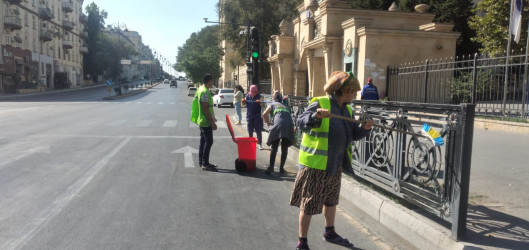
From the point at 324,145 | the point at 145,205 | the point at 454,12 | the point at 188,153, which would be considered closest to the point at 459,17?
the point at 454,12

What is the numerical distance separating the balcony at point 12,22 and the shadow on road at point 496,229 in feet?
169

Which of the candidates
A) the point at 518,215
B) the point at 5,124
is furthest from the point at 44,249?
the point at 5,124

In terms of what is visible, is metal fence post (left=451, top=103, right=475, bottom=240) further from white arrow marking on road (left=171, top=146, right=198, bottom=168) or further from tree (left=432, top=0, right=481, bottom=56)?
tree (left=432, top=0, right=481, bottom=56)

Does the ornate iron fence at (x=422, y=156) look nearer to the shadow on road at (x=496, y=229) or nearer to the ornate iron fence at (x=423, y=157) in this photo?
the ornate iron fence at (x=423, y=157)

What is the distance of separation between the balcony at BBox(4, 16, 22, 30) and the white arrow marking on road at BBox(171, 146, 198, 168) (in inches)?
1758

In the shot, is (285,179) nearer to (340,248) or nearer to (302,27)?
(340,248)

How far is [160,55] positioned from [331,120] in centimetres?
15574

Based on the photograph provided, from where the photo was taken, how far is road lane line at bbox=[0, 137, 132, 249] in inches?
157

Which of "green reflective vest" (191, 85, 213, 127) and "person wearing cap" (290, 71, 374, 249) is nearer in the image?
"person wearing cap" (290, 71, 374, 249)

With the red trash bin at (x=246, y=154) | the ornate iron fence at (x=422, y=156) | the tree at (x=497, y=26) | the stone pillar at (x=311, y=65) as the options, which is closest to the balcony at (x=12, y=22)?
the stone pillar at (x=311, y=65)

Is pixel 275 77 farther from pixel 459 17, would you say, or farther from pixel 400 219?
pixel 400 219

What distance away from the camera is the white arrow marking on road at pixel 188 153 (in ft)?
26.3

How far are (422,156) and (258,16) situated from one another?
102ft

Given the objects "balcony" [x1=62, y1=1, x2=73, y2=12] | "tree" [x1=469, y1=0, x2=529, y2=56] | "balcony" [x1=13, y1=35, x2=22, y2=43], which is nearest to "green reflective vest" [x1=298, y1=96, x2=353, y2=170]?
"tree" [x1=469, y1=0, x2=529, y2=56]
